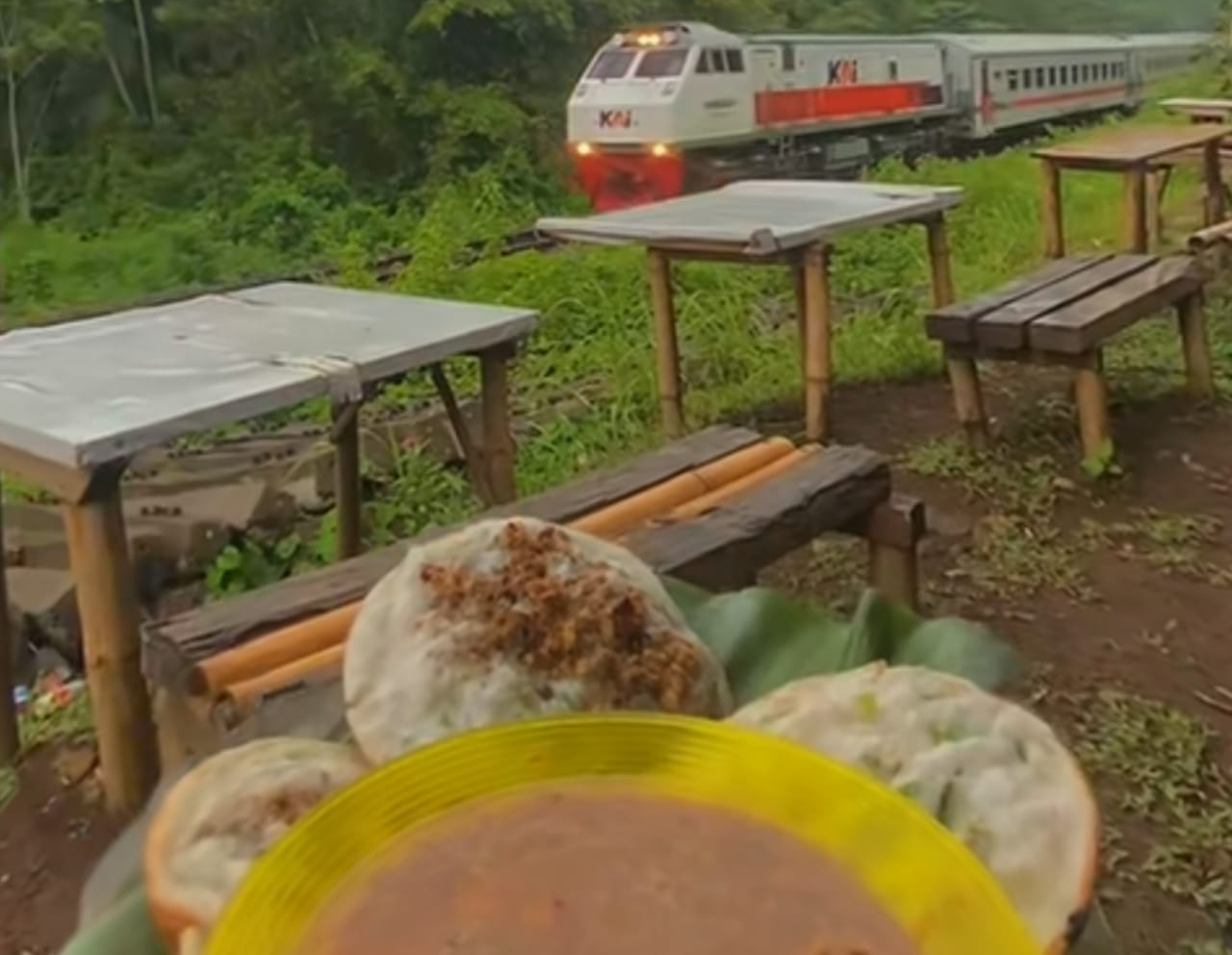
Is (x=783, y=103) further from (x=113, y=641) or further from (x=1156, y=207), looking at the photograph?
(x=113, y=641)

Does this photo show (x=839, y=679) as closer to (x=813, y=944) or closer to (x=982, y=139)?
(x=813, y=944)

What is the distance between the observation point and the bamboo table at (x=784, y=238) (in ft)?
12.0

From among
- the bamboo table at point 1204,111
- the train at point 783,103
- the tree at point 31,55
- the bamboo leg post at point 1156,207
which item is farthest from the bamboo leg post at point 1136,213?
the tree at point 31,55

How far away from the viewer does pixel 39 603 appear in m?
3.51

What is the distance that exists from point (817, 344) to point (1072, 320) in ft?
2.19

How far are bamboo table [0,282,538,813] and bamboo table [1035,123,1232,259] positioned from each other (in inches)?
120

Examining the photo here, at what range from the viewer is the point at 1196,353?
4105 mm

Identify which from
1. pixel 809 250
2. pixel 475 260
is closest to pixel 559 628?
pixel 809 250

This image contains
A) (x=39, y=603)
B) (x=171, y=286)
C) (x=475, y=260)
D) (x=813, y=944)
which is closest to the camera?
(x=813, y=944)

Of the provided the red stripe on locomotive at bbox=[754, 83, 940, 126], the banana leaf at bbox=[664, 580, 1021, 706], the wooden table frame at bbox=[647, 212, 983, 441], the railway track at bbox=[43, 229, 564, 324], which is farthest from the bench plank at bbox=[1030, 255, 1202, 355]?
the red stripe on locomotive at bbox=[754, 83, 940, 126]

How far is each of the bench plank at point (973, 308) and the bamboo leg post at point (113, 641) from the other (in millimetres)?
2082

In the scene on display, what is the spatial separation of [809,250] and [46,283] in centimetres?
721

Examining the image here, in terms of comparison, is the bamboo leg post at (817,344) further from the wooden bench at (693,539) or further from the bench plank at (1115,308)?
the wooden bench at (693,539)

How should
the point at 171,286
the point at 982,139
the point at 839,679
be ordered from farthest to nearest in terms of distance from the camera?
the point at 982,139, the point at 171,286, the point at 839,679
